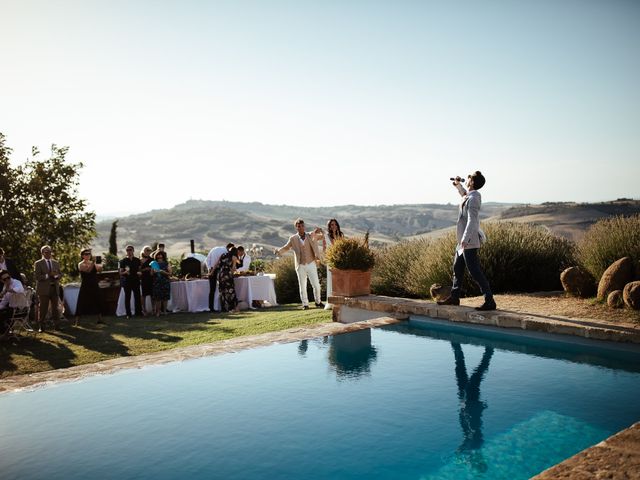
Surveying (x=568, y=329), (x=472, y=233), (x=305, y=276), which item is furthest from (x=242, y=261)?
(x=568, y=329)

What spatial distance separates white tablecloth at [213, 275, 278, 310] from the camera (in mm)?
12281

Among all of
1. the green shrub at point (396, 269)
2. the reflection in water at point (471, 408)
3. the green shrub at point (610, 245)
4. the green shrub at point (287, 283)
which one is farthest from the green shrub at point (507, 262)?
the green shrub at point (287, 283)

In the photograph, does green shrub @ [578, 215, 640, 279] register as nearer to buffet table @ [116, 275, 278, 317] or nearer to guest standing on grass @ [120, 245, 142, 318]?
buffet table @ [116, 275, 278, 317]

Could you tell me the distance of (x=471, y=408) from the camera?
4.46 meters

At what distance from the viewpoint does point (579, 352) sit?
5.81 meters

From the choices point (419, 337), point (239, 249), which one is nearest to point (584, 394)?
point (419, 337)

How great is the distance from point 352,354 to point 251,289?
623cm

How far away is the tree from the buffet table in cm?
298

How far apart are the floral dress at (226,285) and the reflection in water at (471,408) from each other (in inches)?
256

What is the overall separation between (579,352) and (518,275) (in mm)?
3896

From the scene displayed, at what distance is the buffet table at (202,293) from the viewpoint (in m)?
12.2

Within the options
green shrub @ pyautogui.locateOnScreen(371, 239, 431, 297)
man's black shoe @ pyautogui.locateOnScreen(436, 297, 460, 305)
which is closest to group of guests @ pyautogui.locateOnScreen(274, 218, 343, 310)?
green shrub @ pyautogui.locateOnScreen(371, 239, 431, 297)

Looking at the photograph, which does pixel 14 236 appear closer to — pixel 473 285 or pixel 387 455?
pixel 473 285

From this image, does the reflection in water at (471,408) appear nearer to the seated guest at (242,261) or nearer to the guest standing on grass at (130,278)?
the seated guest at (242,261)
